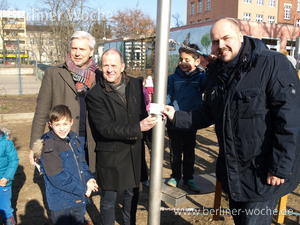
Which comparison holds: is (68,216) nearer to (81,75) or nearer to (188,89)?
(81,75)

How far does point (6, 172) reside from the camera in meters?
2.91

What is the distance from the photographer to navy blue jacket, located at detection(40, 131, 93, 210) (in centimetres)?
238

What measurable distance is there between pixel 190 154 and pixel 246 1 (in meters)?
44.8

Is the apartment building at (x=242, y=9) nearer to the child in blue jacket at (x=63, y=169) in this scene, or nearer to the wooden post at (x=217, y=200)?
the wooden post at (x=217, y=200)

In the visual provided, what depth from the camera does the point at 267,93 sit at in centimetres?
175

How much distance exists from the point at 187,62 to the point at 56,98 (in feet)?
4.76

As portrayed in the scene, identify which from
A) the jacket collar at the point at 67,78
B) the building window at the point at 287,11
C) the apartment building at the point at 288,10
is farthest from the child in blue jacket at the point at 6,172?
the building window at the point at 287,11

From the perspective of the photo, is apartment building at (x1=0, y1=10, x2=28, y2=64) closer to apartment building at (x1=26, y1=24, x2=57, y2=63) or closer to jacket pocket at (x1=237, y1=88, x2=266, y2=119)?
apartment building at (x1=26, y1=24, x2=57, y2=63)

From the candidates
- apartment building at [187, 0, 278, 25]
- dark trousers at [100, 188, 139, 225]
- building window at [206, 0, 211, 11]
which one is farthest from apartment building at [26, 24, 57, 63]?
building window at [206, 0, 211, 11]

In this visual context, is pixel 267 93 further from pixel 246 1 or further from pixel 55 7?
pixel 246 1

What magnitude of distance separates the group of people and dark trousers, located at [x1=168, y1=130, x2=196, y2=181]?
1.0 inches

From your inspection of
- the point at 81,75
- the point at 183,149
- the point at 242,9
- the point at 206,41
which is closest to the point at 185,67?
the point at 183,149

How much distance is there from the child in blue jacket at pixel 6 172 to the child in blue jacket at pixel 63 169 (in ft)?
2.04

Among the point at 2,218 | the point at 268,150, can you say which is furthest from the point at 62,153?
the point at 268,150
